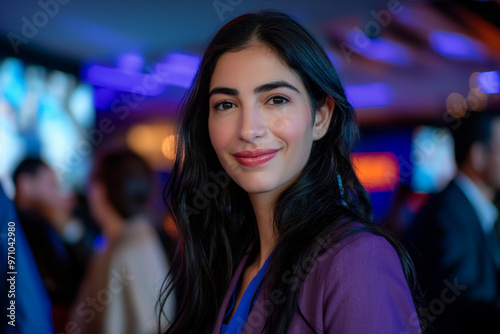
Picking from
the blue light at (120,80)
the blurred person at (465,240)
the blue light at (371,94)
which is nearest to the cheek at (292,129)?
the blurred person at (465,240)

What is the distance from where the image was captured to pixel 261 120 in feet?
3.41

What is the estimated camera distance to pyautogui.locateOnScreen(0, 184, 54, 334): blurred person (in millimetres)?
1534

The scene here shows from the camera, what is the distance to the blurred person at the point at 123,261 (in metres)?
2.16

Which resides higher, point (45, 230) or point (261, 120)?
point (261, 120)

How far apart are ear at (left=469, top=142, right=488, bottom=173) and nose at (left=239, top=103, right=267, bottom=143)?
1808 millimetres

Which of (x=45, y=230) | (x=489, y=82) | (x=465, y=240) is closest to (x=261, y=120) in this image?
(x=465, y=240)

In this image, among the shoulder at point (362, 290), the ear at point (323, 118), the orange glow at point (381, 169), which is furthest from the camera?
the orange glow at point (381, 169)

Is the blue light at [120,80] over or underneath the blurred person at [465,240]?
over

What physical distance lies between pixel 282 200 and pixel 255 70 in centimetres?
31

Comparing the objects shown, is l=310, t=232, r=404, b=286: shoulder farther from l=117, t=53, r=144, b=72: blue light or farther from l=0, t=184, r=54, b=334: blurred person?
l=117, t=53, r=144, b=72: blue light

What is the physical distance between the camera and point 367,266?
82 centimetres

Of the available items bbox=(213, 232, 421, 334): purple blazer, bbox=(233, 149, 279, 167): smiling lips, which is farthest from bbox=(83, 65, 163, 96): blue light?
bbox=(213, 232, 421, 334): purple blazer

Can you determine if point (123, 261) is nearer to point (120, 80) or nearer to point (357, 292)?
point (357, 292)

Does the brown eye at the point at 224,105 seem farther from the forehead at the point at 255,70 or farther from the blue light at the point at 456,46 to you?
the blue light at the point at 456,46
